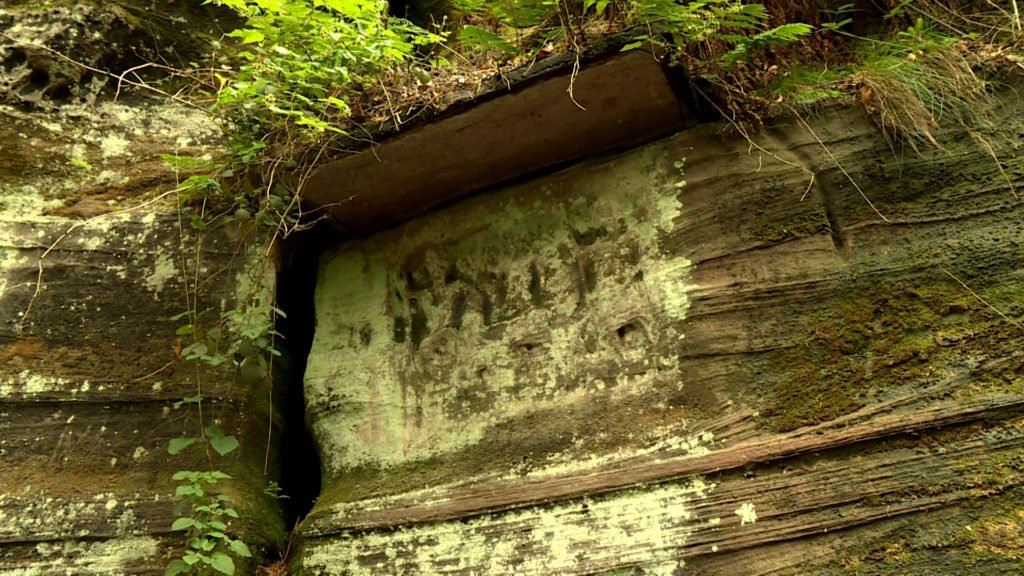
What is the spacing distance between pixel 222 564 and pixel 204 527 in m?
0.18

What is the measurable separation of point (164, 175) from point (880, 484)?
10.6 feet

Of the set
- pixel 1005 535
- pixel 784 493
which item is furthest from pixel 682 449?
pixel 1005 535

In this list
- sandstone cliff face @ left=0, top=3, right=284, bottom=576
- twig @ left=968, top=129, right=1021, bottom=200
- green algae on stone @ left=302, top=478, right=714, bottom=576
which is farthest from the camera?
sandstone cliff face @ left=0, top=3, right=284, bottom=576

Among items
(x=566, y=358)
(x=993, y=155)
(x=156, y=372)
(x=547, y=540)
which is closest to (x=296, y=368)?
(x=156, y=372)

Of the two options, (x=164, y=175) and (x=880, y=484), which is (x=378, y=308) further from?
(x=880, y=484)

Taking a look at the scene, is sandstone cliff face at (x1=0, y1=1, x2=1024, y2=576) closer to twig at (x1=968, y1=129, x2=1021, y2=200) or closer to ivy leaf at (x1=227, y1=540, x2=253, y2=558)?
twig at (x1=968, y1=129, x2=1021, y2=200)

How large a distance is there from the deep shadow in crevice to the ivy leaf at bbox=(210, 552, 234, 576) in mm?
545

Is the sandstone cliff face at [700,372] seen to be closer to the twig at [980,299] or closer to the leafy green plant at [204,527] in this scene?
the twig at [980,299]

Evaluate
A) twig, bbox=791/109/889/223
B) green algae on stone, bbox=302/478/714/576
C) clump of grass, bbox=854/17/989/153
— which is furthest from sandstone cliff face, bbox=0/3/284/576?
clump of grass, bbox=854/17/989/153

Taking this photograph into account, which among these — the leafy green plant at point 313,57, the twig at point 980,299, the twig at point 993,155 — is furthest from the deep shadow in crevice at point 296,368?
the twig at point 993,155

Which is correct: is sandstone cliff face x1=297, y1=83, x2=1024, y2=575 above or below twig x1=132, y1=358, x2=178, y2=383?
below

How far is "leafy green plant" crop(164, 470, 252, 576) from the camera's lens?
8.45 feet

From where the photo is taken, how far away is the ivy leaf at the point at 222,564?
253 centimetres

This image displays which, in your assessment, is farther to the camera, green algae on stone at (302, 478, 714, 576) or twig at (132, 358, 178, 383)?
twig at (132, 358, 178, 383)
